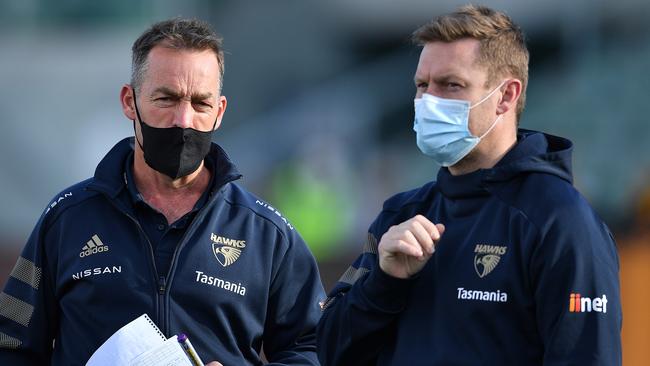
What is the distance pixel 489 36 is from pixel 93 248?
5.07ft

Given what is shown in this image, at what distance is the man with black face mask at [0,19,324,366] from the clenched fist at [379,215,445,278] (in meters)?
0.82

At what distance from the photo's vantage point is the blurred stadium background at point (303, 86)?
17844 mm

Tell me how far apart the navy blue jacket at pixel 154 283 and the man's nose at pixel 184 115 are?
264 mm

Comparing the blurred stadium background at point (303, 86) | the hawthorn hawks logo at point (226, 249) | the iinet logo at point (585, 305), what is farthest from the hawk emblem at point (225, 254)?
the blurred stadium background at point (303, 86)

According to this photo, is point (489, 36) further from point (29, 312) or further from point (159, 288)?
point (29, 312)

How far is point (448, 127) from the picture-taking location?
3990 mm

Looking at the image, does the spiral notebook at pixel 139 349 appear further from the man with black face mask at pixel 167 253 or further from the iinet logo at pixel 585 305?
the iinet logo at pixel 585 305

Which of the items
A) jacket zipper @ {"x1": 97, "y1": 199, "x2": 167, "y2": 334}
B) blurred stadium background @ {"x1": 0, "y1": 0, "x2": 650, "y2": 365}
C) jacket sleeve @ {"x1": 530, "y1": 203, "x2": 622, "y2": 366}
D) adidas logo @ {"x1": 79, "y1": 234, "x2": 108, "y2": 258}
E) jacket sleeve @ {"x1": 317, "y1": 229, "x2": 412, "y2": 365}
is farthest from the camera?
blurred stadium background @ {"x1": 0, "y1": 0, "x2": 650, "y2": 365}

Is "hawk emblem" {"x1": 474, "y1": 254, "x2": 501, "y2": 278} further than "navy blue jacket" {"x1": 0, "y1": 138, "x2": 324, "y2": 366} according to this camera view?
No

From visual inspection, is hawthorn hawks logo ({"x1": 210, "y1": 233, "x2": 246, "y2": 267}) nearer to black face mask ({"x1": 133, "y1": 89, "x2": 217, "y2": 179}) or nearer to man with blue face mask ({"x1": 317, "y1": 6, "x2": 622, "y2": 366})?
black face mask ({"x1": 133, "y1": 89, "x2": 217, "y2": 179})

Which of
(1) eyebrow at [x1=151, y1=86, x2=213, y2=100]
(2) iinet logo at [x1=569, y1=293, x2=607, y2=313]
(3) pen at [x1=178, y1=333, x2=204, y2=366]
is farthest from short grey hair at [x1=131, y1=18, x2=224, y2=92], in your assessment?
(2) iinet logo at [x1=569, y1=293, x2=607, y2=313]

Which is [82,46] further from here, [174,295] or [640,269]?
[174,295]

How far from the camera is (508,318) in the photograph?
377 centimetres

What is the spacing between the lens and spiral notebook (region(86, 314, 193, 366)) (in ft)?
13.5
